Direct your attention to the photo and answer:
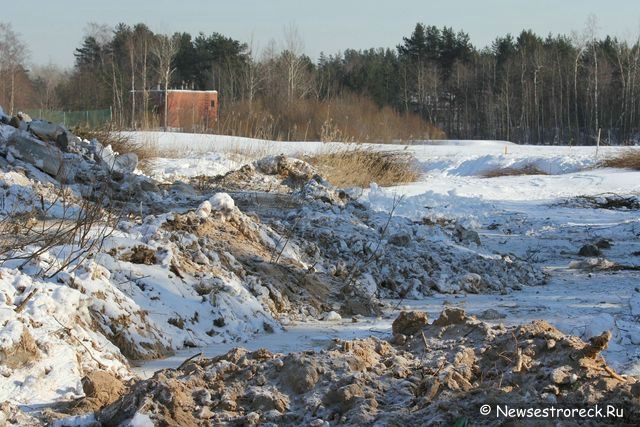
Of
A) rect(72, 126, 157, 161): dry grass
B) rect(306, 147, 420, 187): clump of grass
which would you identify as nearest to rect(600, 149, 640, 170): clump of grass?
rect(306, 147, 420, 187): clump of grass

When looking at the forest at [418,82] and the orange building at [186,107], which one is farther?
the forest at [418,82]

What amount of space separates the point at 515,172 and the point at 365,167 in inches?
295

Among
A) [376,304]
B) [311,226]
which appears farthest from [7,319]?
[311,226]

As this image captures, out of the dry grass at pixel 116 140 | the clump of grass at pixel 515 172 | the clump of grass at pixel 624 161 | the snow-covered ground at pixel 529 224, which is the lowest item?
the snow-covered ground at pixel 529 224

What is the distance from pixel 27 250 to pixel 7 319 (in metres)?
1.21

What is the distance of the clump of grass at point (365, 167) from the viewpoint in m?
18.6

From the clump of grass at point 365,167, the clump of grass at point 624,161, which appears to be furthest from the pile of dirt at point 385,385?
the clump of grass at point 624,161

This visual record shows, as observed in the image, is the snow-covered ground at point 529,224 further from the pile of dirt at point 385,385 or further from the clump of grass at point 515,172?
the pile of dirt at point 385,385

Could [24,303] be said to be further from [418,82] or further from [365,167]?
[418,82]

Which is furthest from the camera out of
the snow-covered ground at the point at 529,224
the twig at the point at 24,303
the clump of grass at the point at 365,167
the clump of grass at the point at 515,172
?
the clump of grass at the point at 515,172

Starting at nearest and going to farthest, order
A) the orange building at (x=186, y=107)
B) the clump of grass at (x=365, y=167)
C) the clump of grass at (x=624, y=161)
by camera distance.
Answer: the clump of grass at (x=365, y=167), the clump of grass at (x=624, y=161), the orange building at (x=186, y=107)

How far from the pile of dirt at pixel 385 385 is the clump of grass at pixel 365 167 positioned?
1384 centimetres

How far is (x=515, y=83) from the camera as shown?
61.6 metres

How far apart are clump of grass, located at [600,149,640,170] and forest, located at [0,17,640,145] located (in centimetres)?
1598
